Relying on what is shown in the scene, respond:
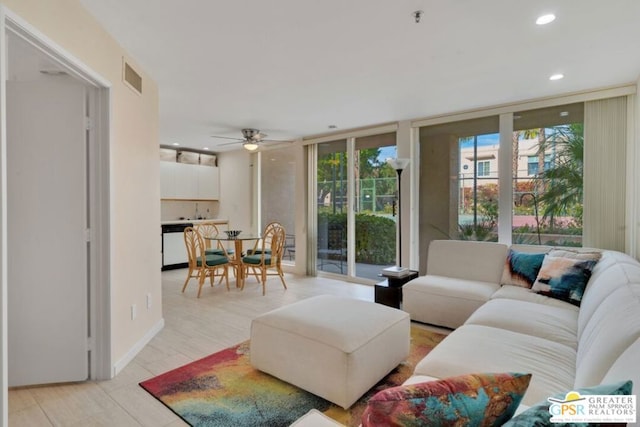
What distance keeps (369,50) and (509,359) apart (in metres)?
2.31

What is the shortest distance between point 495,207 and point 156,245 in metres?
3.98

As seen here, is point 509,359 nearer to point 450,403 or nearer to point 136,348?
point 450,403

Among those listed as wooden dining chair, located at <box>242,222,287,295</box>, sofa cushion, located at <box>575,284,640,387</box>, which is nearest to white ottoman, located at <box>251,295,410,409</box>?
sofa cushion, located at <box>575,284,640,387</box>

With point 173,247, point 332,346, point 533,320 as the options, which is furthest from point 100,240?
point 173,247

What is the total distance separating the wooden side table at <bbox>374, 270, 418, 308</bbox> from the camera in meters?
3.74

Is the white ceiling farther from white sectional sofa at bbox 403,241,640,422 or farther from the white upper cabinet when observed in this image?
the white upper cabinet

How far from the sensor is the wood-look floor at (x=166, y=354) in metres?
1.96

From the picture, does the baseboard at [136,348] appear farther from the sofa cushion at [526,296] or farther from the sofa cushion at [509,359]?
the sofa cushion at [526,296]

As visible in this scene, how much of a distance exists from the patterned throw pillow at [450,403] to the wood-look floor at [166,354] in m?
1.61

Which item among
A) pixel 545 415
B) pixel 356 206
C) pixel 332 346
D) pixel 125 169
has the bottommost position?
pixel 332 346

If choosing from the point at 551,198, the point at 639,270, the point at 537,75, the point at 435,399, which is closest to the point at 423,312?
the point at 639,270

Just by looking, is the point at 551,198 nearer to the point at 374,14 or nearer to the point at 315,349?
the point at 374,14

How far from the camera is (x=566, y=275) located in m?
2.78

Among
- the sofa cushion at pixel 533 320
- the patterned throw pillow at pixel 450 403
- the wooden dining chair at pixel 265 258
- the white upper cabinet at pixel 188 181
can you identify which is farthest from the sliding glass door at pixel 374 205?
the patterned throw pillow at pixel 450 403
